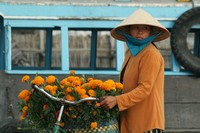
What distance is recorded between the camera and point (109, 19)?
6.71 m

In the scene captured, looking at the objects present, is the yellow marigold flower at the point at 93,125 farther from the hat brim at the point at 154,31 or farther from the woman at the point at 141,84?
the hat brim at the point at 154,31

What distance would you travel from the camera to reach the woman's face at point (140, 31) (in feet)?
11.4

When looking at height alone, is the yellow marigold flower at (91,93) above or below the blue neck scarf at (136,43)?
below

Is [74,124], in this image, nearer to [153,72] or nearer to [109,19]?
[153,72]

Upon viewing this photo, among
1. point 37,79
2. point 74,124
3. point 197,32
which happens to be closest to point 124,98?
point 74,124

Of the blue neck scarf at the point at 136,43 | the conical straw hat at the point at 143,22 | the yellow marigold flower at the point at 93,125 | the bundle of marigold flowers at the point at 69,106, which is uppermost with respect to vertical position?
the conical straw hat at the point at 143,22

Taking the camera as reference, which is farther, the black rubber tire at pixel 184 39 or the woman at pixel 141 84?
the black rubber tire at pixel 184 39

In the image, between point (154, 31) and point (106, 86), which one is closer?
point (106, 86)

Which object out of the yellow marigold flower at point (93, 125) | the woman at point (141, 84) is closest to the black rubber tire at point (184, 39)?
the woman at point (141, 84)

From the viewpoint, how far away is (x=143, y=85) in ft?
A: 10.9

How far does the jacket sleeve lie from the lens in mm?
3307

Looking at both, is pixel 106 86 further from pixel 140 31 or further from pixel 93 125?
pixel 140 31

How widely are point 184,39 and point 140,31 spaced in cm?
351

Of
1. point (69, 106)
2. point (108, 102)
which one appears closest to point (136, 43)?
point (108, 102)
